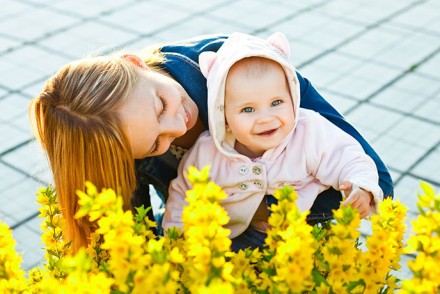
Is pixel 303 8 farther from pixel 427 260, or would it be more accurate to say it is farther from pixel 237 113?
pixel 427 260

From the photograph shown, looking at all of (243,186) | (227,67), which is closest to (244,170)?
(243,186)

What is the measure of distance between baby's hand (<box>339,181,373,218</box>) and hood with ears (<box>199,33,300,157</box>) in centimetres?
24

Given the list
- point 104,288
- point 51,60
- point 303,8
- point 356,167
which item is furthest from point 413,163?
point 104,288

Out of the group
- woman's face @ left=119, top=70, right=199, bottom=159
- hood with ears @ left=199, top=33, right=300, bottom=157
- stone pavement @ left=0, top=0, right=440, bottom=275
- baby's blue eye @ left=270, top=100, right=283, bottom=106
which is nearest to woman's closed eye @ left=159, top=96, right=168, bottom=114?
woman's face @ left=119, top=70, right=199, bottom=159

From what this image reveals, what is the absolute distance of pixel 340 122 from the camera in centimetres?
222

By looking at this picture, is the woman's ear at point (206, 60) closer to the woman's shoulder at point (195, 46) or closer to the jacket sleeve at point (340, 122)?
the woman's shoulder at point (195, 46)

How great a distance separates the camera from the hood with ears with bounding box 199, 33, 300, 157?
6.34 feet

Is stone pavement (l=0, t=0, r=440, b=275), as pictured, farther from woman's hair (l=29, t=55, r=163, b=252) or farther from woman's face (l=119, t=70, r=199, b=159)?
woman's face (l=119, t=70, r=199, b=159)

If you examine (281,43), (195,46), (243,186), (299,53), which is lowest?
(299,53)

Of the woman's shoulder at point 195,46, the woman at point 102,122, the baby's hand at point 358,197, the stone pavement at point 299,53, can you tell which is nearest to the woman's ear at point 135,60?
the woman at point 102,122

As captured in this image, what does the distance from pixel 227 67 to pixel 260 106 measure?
13 cm

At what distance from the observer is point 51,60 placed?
4.55m

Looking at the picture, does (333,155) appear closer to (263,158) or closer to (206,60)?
(263,158)

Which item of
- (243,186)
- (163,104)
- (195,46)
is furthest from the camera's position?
(195,46)
